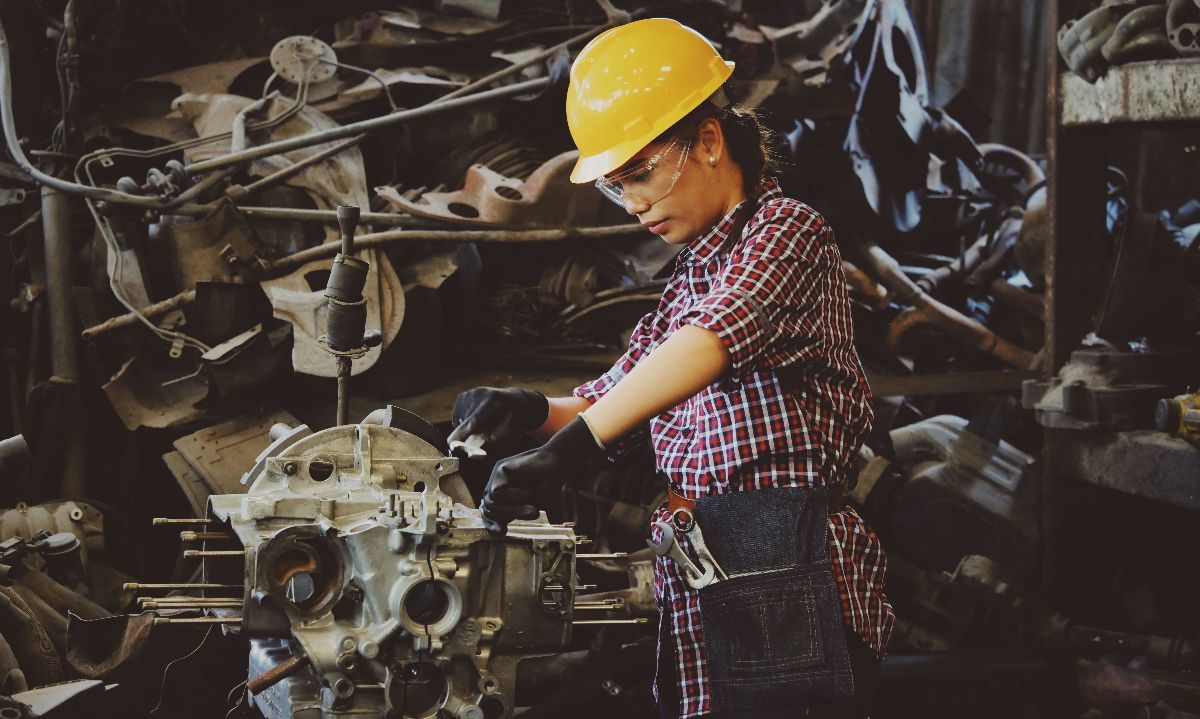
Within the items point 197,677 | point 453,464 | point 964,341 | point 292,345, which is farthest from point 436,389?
point 964,341

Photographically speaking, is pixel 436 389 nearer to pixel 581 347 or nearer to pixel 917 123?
pixel 581 347

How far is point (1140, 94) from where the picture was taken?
10.4 feet

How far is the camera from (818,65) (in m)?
4.82

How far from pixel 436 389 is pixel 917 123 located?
7.81 feet

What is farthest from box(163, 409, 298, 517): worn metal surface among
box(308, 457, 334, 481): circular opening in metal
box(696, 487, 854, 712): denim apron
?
box(696, 487, 854, 712): denim apron

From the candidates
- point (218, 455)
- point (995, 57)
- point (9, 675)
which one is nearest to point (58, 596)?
point (9, 675)

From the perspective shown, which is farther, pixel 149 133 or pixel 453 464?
pixel 149 133

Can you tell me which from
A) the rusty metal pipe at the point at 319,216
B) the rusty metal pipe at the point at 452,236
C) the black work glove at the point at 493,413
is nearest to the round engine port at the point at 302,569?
the black work glove at the point at 493,413

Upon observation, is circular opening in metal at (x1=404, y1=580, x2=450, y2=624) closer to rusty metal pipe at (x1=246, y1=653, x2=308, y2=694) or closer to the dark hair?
rusty metal pipe at (x1=246, y1=653, x2=308, y2=694)

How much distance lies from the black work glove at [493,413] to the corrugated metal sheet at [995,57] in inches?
217

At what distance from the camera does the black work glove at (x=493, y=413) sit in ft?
6.33

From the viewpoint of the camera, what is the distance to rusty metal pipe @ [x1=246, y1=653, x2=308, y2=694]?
70.4 inches

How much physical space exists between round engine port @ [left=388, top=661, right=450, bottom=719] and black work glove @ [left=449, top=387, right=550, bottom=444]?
1.25ft

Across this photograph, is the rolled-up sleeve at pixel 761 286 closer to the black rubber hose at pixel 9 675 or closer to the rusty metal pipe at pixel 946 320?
the black rubber hose at pixel 9 675
